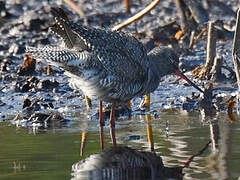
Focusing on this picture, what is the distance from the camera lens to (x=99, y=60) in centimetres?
825

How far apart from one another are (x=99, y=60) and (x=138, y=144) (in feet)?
4.48

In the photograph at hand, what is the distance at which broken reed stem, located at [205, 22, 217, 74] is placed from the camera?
35.1 ft

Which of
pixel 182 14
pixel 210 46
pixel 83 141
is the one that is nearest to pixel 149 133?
pixel 83 141

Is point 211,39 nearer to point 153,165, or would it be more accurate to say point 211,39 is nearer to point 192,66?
point 192,66

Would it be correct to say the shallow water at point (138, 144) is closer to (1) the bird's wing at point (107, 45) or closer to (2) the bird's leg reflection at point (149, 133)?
(2) the bird's leg reflection at point (149, 133)

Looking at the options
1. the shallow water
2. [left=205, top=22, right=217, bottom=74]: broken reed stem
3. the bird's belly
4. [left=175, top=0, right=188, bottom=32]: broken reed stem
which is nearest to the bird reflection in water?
Answer: the shallow water

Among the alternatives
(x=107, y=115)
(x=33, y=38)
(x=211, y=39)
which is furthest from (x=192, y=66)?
(x=33, y=38)

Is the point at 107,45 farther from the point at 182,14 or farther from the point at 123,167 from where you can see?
the point at 182,14

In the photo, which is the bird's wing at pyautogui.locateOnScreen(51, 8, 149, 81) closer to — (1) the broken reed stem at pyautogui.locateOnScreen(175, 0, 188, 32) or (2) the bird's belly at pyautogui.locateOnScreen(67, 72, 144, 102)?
(2) the bird's belly at pyautogui.locateOnScreen(67, 72, 144, 102)

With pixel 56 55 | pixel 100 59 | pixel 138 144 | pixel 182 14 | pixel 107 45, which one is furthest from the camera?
pixel 182 14

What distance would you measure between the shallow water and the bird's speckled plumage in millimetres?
519

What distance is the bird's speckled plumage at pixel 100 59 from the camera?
8.06 meters

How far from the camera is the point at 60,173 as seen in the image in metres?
6.34

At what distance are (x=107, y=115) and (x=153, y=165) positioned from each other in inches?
115
